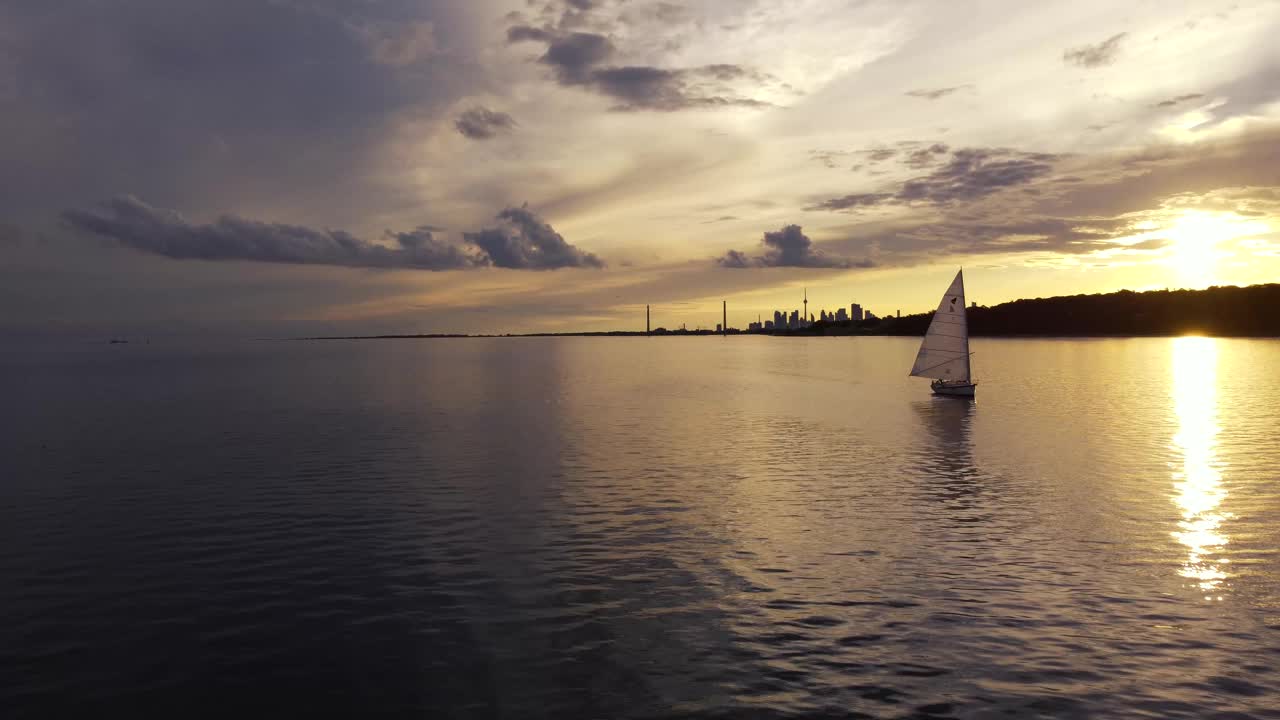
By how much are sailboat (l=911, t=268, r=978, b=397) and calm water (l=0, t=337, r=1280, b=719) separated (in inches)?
1151

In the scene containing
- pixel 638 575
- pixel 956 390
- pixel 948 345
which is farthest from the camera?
pixel 948 345

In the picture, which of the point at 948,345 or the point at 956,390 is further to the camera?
the point at 948,345

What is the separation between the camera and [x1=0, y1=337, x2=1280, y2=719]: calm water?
16.9 m

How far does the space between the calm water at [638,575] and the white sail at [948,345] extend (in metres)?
30.0

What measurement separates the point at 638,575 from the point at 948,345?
74072 millimetres

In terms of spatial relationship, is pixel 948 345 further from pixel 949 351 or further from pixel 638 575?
pixel 638 575

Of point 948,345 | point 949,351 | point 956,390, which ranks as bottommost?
point 956,390

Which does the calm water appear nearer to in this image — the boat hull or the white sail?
A: the boat hull

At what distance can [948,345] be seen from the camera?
89375 mm

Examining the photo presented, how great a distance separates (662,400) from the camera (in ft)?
302

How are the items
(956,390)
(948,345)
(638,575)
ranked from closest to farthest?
(638,575), (956,390), (948,345)

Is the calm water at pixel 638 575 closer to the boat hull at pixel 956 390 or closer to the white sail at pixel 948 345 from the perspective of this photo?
the boat hull at pixel 956 390

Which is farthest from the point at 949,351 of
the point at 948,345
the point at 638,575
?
the point at 638,575

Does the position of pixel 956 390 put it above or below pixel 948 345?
below
